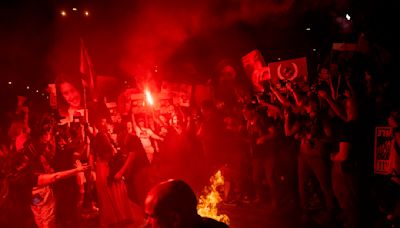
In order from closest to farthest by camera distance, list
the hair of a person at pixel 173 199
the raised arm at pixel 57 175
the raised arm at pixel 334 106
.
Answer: the hair of a person at pixel 173 199 → the raised arm at pixel 334 106 → the raised arm at pixel 57 175

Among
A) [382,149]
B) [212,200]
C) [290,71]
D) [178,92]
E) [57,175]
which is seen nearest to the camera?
[382,149]

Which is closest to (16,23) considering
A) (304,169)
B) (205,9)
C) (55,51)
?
(55,51)

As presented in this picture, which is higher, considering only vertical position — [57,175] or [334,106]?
[334,106]

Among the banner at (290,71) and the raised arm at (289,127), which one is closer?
the raised arm at (289,127)

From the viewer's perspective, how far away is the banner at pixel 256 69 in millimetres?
7891

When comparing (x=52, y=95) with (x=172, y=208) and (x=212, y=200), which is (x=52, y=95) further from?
(x=172, y=208)

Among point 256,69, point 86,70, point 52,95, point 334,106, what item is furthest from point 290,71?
point 52,95

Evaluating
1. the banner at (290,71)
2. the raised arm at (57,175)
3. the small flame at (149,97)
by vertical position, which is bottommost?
the raised arm at (57,175)

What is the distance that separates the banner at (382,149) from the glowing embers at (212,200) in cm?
275

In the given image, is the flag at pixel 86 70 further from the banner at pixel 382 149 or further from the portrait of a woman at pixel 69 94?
the banner at pixel 382 149

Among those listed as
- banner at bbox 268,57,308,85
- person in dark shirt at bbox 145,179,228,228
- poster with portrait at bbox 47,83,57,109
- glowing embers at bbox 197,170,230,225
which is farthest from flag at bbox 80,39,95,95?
person in dark shirt at bbox 145,179,228,228

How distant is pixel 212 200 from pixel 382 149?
3.51 m

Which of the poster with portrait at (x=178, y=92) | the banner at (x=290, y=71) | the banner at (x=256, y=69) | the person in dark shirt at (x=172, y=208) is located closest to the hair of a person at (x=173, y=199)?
the person in dark shirt at (x=172, y=208)

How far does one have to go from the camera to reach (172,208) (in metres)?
2.40
